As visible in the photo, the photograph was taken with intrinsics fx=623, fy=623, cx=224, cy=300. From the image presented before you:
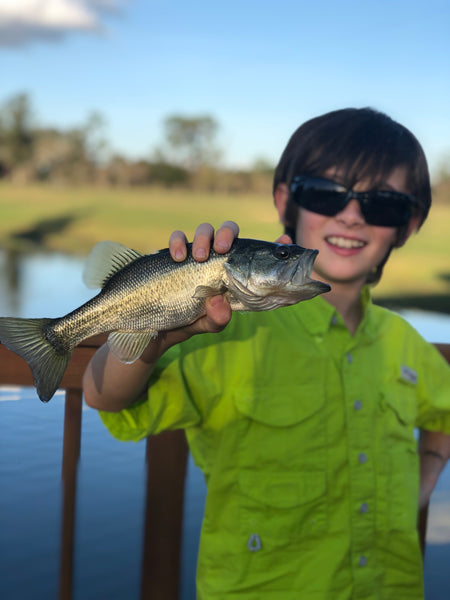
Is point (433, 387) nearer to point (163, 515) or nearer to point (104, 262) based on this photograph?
point (163, 515)

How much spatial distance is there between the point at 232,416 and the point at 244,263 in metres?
0.78

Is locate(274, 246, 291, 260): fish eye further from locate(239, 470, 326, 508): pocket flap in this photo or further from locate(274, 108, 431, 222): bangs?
locate(274, 108, 431, 222): bangs

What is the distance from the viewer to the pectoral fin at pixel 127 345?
1.71 metres

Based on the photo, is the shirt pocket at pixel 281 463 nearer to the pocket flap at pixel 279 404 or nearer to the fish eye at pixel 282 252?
the pocket flap at pixel 279 404

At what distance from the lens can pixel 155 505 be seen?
244 cm

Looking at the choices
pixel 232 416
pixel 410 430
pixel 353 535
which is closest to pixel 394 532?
pixel 353 535

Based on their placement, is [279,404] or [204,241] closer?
[204,241]

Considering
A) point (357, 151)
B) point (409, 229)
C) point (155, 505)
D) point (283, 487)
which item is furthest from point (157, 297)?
point (409, 229)

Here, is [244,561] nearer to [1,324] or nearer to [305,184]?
[1,324]

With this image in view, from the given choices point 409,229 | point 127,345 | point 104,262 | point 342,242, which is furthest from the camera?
point 409,229

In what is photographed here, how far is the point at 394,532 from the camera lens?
2.33 meters

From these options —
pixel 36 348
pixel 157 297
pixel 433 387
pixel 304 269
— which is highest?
pixel 304 269

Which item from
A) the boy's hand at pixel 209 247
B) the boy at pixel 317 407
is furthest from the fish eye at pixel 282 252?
the boy at pixel 317 407

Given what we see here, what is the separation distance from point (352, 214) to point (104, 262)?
3.81 ft
